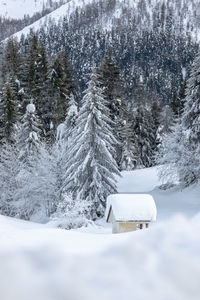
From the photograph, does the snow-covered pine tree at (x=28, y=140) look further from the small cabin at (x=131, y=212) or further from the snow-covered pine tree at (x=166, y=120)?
the snow-covered pine tree at (x=166, y=120)

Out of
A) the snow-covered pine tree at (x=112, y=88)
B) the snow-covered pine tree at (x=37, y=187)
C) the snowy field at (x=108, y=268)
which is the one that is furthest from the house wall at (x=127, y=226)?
the snow-covered pine tree at (x=112, y=88)

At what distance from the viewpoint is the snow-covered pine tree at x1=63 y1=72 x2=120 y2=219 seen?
2211 centimetres

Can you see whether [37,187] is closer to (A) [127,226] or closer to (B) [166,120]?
(A) [127,226]

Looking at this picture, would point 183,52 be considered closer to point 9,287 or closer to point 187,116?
point 187,116

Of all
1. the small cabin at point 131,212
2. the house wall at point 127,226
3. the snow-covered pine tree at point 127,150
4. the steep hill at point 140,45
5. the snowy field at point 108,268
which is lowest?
the snow-covered pine tree at point 127,150

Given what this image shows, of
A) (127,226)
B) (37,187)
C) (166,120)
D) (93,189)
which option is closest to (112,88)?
(37,187)

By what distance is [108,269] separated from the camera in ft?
10.8

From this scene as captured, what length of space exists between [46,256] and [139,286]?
123 centimetres

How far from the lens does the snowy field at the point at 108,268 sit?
112 inches

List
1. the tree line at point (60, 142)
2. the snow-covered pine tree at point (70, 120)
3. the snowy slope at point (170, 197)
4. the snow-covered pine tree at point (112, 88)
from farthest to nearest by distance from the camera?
the snow-covered pine tree at point (112, 88), the snow-covered pine tree at point (70, 120), the tree line at point (60, 142), the snowy slope at point (170, 197)

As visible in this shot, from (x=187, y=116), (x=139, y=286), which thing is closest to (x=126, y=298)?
(x=139, y=286)

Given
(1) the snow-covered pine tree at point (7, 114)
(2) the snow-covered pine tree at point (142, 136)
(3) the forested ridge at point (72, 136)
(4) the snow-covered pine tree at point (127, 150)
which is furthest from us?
(2) the snow-covered pine tree at point (142, 136)

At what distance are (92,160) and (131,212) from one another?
33.8 feet

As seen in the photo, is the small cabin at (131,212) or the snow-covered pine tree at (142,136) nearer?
the small cabin at (131,212)
